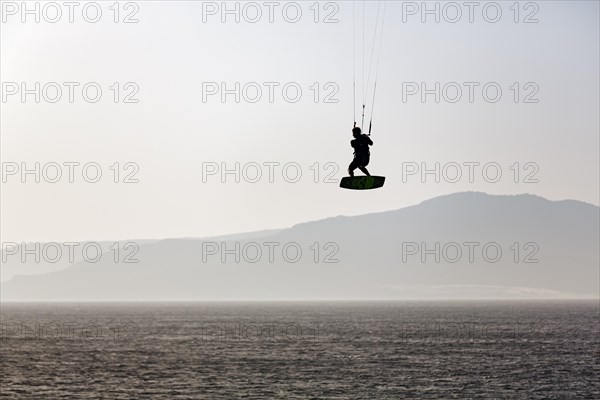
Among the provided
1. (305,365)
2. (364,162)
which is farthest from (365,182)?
(305,365)

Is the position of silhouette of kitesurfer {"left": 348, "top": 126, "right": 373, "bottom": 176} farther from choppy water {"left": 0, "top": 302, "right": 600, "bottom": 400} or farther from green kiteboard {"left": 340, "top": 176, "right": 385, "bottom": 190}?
choppy water {"left": 0, "top": 302, "right": 600, "bottom": 400}

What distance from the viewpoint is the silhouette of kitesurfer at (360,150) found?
35531 mm

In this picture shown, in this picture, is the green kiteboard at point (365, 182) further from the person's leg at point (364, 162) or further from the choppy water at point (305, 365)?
the choppy water at point (305, 365)

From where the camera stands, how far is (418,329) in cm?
18975

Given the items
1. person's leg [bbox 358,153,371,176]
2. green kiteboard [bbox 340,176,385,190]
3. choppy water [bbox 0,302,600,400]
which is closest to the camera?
green kiteboard [bbox 340,176,385,190]

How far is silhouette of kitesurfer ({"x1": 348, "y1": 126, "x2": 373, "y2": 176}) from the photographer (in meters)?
35.5

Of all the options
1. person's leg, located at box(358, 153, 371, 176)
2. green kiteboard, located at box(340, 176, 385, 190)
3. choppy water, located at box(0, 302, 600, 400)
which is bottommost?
choppy water, located at box(0, 302, 600, 400)

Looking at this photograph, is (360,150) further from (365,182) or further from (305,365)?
(305,365)

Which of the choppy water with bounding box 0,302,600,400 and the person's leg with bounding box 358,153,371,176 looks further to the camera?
the choppy water with bounding box 0,302,600,400

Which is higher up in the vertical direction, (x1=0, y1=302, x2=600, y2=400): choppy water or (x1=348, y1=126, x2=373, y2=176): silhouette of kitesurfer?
(x1=348, y1=126, x2=373, y2=176): silhouette of kitesurfer

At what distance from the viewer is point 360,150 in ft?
117

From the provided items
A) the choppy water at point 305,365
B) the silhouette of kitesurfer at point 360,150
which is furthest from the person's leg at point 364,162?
the choppy water at point 305,365

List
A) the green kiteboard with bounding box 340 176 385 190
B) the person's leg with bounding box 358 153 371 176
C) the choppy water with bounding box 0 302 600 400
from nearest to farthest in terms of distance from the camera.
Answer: the green kiteboard with bounding box 340 176 385 190
the person's leg with bounding box 358 153 371 176
the choppy water with bounding box 0 302 600 400

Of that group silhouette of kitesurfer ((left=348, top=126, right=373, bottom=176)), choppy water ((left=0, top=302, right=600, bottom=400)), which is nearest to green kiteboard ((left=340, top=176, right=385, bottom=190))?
silhouette of kitesurfer ((left=348, top=126, right=373, bottom=176))
